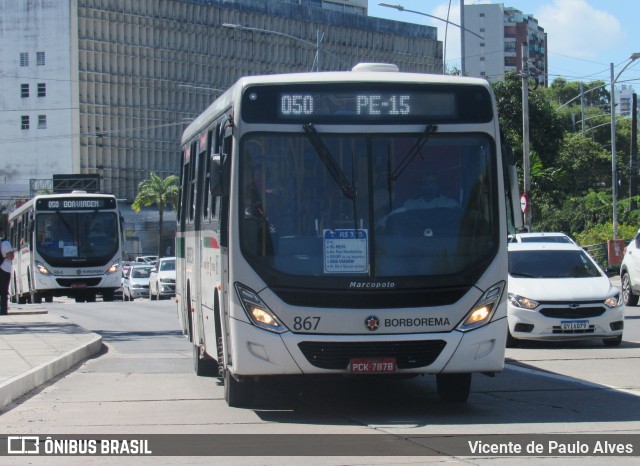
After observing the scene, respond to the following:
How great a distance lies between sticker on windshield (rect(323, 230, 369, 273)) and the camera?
10.5 meters

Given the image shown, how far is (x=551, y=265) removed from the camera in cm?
1891

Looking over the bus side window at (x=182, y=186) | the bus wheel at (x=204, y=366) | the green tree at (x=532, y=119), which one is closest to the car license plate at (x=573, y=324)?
the bus wheel at (x=204, y=366)

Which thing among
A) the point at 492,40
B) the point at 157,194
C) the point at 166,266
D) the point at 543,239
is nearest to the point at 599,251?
the point at 166,266

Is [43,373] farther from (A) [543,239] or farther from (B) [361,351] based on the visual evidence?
(A) [543,239]

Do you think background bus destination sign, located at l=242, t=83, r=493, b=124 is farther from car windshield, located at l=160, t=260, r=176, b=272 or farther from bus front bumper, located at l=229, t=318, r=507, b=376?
car windshield, located at l=160, t=260, r=176, b=272

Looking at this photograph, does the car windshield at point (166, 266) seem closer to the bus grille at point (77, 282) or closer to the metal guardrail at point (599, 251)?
the bus grille at point (77, 282)

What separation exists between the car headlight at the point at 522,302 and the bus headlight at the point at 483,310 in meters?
6.84

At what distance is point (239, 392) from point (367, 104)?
293 cm

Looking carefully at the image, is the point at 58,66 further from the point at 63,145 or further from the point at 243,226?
the point at 243,226

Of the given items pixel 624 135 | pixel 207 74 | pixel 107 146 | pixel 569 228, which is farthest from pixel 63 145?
pixel 569 228

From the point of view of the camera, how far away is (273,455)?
343 inches

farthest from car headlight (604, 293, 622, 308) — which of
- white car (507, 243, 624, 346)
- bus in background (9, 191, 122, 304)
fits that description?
bus in background (9, 191, 122, 304)

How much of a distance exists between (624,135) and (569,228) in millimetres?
Result: 57574

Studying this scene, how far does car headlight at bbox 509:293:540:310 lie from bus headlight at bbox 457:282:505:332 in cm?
684
